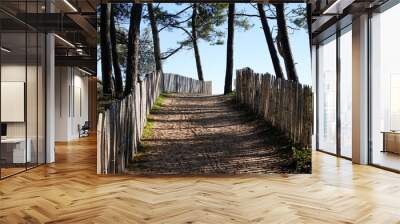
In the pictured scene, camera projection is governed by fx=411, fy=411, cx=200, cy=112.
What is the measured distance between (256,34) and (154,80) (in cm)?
189

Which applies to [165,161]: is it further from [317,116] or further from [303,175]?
[317,116]

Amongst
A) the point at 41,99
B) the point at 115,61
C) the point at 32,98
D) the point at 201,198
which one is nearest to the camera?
the point at 201,198

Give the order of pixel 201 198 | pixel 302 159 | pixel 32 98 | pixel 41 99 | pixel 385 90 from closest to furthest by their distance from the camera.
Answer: pixel 201 198, pixel 302 159, pixel 385 90, pixel 32 98, pixel 41 99

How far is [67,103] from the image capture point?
14.9 metres

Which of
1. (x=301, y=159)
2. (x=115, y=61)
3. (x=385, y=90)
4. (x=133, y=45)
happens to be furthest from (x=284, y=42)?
(x=115, y=61)

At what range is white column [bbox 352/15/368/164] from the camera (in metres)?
8.15

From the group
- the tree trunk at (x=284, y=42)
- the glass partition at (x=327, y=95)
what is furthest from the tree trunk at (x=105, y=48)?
the glass partition at (x=327, y=95)

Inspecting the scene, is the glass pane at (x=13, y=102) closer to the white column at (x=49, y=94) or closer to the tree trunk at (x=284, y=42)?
the white column at (x=49, y=94)

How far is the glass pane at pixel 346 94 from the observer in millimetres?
8953

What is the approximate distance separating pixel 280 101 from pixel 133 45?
268 cm

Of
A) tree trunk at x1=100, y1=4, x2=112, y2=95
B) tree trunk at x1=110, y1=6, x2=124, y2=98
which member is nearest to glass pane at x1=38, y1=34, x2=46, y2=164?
tree trunk at x1=100, y1=4, x2=112, y2=95

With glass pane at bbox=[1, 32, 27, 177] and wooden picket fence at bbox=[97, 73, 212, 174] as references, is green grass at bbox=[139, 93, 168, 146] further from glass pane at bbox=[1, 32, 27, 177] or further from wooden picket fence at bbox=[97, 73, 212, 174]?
glass pane at bbox=[1, 32, 27, 177]

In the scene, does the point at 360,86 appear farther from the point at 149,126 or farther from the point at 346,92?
the point at 149,126

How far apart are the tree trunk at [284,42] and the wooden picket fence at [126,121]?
1361 millimetres
